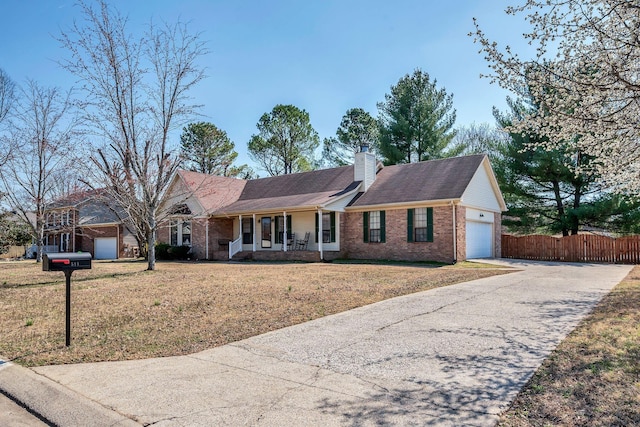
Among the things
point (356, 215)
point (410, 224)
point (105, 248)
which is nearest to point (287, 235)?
point (356, 215)

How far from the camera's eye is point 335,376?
14.2ft

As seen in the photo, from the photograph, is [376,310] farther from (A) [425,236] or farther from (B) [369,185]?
(B) [369,185]

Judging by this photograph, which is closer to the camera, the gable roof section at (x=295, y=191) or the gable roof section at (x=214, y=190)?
the gable roof section at (x=295, y=191)

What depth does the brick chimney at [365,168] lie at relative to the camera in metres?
22.5

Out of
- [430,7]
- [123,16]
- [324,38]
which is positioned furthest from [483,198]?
[123,16]

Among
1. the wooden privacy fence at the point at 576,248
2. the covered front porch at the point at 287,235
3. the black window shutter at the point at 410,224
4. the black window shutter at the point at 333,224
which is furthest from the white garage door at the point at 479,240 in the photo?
the black window shutter at the point at 333,224

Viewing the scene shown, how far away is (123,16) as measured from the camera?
47.3ft

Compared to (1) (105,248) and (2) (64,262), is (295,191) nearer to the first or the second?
(1) (105,248)

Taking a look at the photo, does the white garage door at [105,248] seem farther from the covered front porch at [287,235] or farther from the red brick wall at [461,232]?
the red brick wall at [461,232]

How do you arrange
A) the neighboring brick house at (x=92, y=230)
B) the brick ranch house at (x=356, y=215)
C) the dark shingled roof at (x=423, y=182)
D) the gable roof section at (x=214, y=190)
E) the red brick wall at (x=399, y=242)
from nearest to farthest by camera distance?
1. the red brick wall at (x=399, y=242)
2. the brick ranch house at (x=356, y=215)
3. the dark shingled roof at (x=423, y=182)
4. the gable roof section at (x=214, y=190)
5. the neighboring brick house at (x=92, y=230)

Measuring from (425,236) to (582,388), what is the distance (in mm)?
15724

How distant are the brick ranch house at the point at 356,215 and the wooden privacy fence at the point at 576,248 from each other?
3.17 ft

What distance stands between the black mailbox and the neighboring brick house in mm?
26652

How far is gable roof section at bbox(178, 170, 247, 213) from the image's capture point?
2475 centimetres
